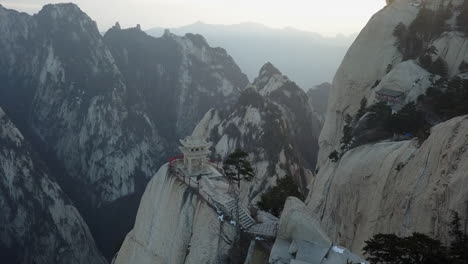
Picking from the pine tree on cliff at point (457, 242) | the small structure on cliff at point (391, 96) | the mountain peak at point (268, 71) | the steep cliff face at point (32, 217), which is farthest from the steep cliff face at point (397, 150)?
the steep cliff face at point (32, 217)

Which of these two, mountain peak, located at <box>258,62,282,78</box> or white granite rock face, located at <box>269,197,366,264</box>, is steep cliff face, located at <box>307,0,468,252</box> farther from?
mountain peak, located at <box>258,62,282,78</box>

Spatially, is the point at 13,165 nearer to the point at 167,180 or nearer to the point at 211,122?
the point at 211,122

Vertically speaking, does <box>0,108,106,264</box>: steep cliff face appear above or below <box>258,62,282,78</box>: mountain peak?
below

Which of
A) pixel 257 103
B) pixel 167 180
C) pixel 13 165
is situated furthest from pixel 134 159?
pixel 167 180

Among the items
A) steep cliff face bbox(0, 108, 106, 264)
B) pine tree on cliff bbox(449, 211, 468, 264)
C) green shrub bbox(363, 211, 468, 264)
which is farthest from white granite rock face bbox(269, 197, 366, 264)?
steep cliff face bbox(0, 108, 106, 264)

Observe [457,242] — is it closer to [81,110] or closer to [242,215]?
[242,215]

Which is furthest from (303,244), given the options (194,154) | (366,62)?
(366,62)
